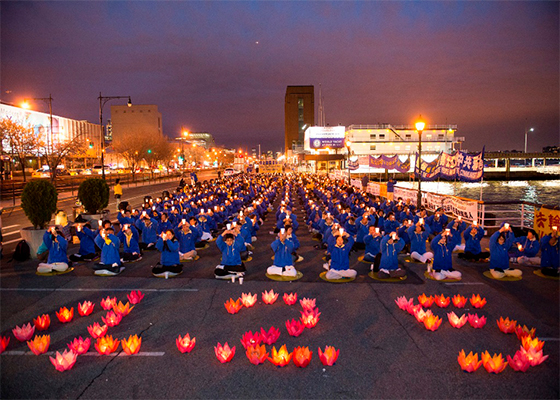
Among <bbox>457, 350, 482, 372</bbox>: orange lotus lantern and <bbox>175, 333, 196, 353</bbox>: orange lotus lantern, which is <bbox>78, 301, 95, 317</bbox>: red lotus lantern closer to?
<bbox>175, 333, 196, 353</bbox>: orange lotus lantern

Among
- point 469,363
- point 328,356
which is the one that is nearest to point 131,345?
point 328,356

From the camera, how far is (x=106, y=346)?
18.2 feet

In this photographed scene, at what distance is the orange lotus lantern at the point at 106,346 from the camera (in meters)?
5.53

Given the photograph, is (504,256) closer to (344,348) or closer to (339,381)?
(344,348)

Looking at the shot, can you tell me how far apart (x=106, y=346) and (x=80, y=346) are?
0.38 meters

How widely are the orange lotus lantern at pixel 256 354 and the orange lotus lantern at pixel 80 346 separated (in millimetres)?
2489

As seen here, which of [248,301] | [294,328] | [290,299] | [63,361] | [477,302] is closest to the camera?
[63,361]

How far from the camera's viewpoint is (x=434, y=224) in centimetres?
1349

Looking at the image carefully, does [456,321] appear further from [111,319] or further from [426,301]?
[111,319]

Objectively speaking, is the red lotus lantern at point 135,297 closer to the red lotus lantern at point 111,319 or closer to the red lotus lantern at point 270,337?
the red lotus lantern at point 111,319

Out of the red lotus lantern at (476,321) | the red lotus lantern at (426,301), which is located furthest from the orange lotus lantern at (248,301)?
the red lotus lantern at (476,321)

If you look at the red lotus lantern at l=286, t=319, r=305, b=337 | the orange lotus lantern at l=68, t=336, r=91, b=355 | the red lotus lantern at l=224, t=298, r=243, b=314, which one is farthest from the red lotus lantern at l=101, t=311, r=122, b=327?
the red lotus lantern at l=286, t=319, r=305, b=337

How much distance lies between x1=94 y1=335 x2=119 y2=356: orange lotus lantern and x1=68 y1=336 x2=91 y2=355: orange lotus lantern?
5.1 inches

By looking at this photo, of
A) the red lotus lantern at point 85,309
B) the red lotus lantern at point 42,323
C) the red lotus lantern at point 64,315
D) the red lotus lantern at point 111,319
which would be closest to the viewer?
the red lotus lantern at point 42,323
